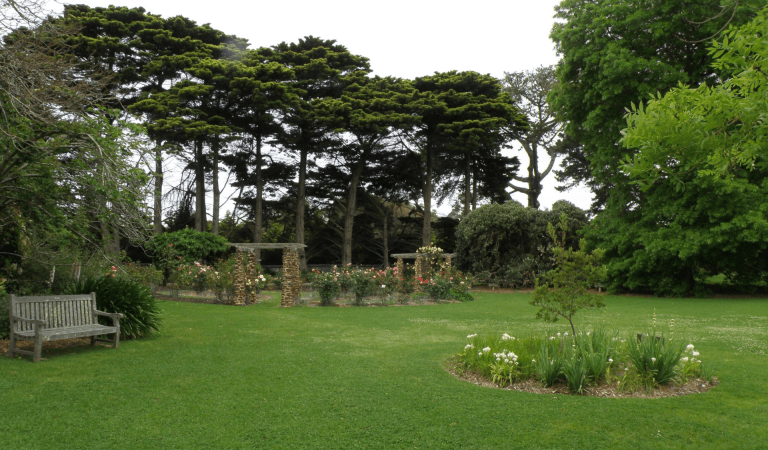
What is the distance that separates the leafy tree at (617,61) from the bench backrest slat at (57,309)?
51.3 ft

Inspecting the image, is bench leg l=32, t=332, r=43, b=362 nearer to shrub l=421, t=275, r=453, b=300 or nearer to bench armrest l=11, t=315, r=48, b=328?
bench armrest l=11, t=315, r=48, b=328

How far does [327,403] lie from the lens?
16.9 ft

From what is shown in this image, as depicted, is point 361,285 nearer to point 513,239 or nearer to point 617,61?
point 513,239

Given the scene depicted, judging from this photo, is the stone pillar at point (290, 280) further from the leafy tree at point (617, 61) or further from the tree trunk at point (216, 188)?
the leafy tree at point (617, 61)

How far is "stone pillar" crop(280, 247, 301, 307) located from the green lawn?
5.91m

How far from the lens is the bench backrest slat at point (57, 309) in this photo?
7.26 m

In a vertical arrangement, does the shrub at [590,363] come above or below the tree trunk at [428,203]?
below

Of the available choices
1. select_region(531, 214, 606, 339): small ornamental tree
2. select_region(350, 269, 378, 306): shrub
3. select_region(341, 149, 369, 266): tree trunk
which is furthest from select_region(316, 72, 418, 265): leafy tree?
select_region(531, 214, 606, 339): small ornamental tree


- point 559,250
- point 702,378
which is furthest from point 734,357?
point 559,250

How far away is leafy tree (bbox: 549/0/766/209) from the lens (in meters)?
17.1

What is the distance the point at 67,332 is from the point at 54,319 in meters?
0.52

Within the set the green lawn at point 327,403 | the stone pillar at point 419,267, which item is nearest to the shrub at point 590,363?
the green lawn at point 327,403

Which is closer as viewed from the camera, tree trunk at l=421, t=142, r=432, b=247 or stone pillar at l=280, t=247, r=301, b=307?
stone pillar at l=280, t=247, r=301, b=307

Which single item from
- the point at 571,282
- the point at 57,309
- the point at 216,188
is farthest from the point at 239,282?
the point at 571,282
